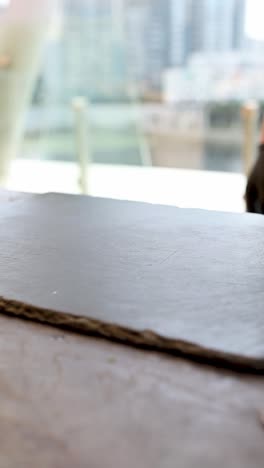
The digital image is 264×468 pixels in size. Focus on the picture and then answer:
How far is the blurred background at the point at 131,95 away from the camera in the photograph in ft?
10.1

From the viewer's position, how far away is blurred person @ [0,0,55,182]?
127 inches

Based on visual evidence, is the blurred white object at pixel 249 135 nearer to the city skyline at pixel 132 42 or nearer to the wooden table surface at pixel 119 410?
the city skyline at pixel 132 42

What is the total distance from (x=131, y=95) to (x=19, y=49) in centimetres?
75

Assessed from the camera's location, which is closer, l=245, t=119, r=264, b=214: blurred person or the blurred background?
l=245, t=119, r=264, b=214: blurred person

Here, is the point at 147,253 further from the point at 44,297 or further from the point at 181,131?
the point at 181,131

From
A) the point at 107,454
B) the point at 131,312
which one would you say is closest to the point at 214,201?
the point at 131,312

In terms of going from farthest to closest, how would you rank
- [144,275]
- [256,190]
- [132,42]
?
[132,42], [256,190], [144,275]

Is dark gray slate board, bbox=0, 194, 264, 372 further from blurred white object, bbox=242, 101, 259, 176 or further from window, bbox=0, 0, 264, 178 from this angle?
window, bbox=0, 0, 264, 178

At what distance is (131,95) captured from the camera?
3.29 metres

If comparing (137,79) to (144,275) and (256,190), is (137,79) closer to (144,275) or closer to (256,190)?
(256,190)

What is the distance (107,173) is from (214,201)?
74cm

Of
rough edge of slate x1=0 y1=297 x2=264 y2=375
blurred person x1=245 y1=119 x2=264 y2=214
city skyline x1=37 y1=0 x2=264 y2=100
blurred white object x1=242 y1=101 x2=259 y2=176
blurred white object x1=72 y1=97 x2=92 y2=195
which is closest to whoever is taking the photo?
rough edge of slate x1=0 y1=297 x2=264 y2=375

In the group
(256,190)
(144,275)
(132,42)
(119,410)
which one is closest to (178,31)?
(132,42)

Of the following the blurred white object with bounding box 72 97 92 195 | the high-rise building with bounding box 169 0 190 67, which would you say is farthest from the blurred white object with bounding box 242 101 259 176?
the blurred white object with bounding box 72 97 92 195
